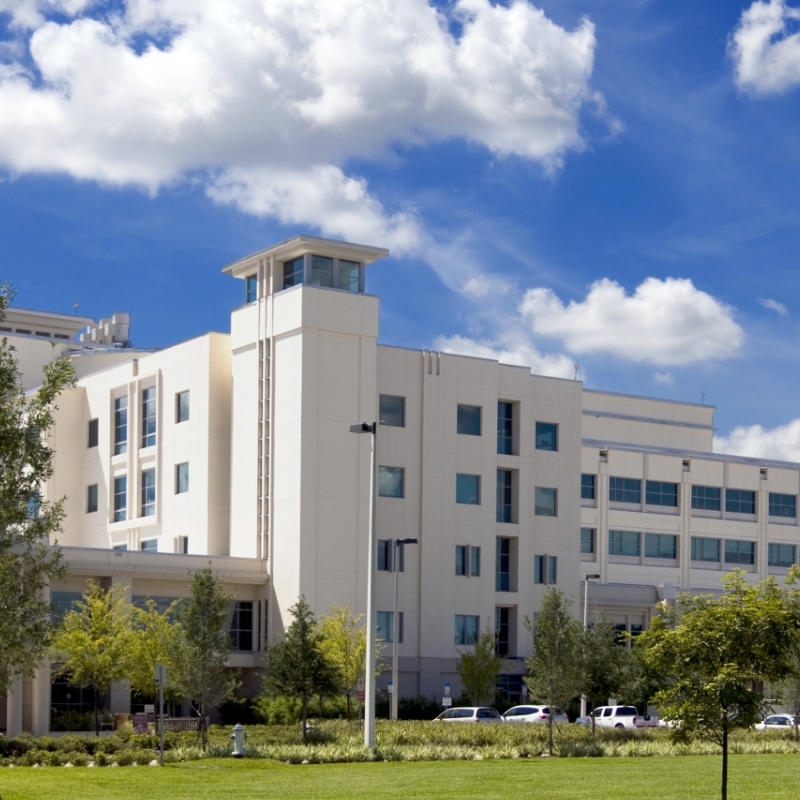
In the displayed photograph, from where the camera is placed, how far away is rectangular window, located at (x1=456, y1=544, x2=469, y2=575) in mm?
69938

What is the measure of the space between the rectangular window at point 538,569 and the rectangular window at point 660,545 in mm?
18026

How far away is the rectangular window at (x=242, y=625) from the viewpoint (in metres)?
65.1

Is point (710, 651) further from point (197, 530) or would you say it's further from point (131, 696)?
point (197, 530)

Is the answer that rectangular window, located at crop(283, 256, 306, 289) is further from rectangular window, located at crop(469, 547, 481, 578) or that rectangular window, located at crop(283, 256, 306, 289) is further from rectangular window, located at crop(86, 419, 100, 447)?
rectangular window, located at crop(469, 547, 481, 578)

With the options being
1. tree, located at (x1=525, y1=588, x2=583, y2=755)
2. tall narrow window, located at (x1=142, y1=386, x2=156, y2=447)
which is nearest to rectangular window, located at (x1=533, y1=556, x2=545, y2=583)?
tall narrow window, located at (x1=142, y1=386, x2=156, y2=447)

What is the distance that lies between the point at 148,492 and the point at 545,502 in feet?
70.4

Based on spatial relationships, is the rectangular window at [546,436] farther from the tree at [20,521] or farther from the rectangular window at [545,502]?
the tree at [20,521]

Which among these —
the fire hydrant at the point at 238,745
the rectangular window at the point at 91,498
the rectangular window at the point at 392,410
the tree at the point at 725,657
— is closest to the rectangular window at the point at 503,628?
the rectangular window at the point at 392,410

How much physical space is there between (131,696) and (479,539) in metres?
19.9

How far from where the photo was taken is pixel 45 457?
72.6 feet

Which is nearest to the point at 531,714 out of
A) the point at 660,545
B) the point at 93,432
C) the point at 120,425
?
the point at 120,425

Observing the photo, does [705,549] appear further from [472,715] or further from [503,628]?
[472,715]

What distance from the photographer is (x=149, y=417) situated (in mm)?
72938

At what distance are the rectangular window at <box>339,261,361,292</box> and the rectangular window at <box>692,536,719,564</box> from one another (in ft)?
117
